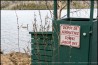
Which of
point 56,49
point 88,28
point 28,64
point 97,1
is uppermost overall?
point 97,1

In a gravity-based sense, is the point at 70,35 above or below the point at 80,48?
above

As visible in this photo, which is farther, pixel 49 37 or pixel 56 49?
pixel 49 37

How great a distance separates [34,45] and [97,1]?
6.68 ft

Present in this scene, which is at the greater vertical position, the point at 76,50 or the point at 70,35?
the point at 70,35

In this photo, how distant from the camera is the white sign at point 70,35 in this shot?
18.5ft

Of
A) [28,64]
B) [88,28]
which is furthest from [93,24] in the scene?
[28,64]

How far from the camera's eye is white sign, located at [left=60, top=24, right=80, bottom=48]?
565cm

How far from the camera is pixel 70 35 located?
18.8ft

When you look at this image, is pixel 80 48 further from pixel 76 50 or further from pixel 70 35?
pixel 70 35

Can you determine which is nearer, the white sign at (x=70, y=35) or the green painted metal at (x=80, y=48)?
the green painted metal at (x=80, y=48)

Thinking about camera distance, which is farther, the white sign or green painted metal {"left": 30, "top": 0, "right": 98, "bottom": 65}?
the white sign

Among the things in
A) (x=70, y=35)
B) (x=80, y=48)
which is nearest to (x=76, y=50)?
(x=80, y=48)

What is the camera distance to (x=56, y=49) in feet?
19.6

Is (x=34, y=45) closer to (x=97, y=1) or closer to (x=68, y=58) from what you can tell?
(x=68, y=58)
